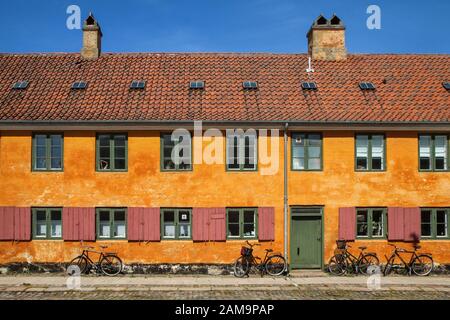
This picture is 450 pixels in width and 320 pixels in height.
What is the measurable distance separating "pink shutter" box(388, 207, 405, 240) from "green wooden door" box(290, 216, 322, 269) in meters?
2.44

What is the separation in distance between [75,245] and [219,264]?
5.00 metres

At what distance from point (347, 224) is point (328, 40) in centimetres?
847

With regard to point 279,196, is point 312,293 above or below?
below

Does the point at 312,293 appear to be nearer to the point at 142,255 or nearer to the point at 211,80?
the point at 142,255

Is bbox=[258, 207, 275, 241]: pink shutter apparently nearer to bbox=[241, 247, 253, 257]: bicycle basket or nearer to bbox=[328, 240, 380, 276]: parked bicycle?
bbox=[241, 247, 253, 257]: bicycle basket

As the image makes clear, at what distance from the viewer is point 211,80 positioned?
1992 centimetres

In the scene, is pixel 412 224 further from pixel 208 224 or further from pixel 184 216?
pixel 184 216

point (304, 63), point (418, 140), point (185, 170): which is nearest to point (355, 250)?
point (418, 140)

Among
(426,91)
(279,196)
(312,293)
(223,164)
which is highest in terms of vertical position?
(426,91)

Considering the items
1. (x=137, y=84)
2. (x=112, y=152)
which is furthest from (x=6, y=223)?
(x=137, y=84)

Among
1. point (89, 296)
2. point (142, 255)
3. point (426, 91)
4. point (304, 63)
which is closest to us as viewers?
point (89, 296)

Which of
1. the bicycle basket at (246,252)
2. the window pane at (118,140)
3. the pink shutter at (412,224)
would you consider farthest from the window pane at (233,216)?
the pink shutter at (412,224)

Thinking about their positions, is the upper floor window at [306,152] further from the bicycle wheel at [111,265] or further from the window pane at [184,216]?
the bicycle wheel at [111,265]

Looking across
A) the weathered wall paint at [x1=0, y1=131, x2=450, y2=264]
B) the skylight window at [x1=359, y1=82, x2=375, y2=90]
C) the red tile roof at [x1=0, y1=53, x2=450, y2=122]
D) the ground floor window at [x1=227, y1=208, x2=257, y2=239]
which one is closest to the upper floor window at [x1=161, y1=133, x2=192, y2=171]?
the weathered wall paint at [x1=0, y1=131, x2=450, y2=264]
